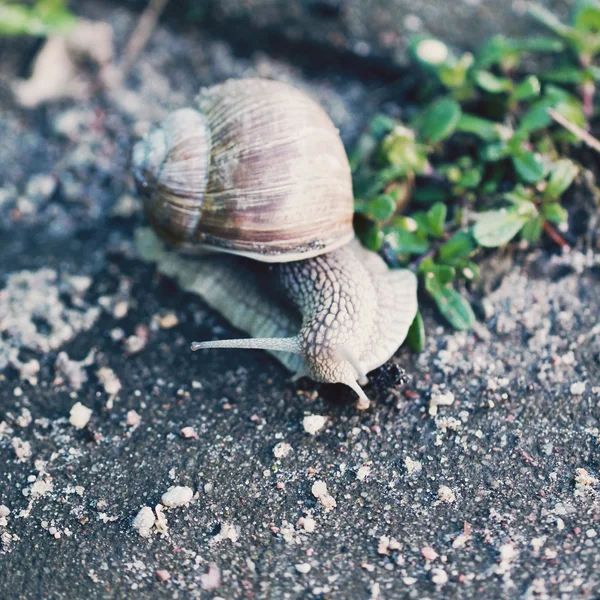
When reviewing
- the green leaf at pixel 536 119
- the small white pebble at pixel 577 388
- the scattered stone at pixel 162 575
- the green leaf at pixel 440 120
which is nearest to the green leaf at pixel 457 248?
the green leaf at pixel 440 120

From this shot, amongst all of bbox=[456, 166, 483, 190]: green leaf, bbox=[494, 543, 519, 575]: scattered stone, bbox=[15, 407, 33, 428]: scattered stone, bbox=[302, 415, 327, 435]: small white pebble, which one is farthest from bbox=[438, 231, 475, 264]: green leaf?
bbox=[15, 407, 33, 428]: scattered stone

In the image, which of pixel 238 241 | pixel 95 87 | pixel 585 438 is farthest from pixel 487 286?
pixel 95 87

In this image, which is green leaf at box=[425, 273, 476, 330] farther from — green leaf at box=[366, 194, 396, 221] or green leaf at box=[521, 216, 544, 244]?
green leaf at box=[521, 216, 544, 244]

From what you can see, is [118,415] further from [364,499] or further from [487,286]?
[487,286]

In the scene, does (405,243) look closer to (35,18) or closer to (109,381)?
(109,381)

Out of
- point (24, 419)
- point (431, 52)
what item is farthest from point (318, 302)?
point (431, 52)
